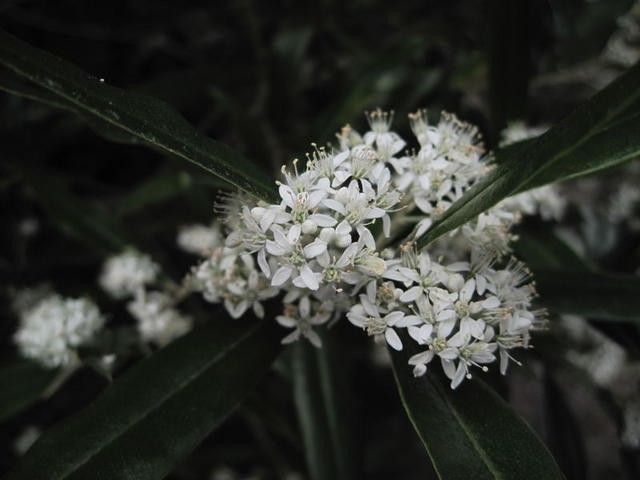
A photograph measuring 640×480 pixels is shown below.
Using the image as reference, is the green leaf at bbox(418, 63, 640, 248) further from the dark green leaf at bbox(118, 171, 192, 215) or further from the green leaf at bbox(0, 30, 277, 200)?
the dark green leaf at bbox(118, 171, 192, 215)

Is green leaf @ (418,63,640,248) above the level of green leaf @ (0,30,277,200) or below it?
below

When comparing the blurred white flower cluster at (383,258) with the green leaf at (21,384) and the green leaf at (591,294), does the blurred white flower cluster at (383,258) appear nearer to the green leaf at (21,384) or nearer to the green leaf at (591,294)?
the green leaf at (591,294)

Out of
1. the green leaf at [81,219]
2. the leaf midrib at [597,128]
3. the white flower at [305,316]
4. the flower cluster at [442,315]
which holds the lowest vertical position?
the flower cluster at [442,315]

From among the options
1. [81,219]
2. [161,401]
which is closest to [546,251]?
[161,401]

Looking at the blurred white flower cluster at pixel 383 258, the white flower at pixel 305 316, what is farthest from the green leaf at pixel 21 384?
the white flower at pixel 305 316

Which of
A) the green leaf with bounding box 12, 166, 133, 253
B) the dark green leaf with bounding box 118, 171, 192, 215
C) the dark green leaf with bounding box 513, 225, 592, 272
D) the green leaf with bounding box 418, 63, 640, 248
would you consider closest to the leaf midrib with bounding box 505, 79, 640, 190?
the green leaf with bounding box 418, 63, 640, 248

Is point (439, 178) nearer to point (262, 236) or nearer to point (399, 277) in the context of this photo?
point (399, 277)
